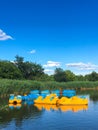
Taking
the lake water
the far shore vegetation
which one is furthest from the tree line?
the lake water

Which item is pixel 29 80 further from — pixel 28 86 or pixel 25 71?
pixel 25 71

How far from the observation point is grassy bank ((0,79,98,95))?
56581 millimetres

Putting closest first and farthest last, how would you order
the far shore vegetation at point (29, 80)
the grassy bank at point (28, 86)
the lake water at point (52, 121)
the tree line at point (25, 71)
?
the lake water at point (52, 121) → the grassy bank at point (28, 86) → the far shore vegetation at point (29, 80) → the tree line at point (25, 71)

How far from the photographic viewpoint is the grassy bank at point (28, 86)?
56581 millimetres

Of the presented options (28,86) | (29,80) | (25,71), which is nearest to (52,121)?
(28,86)

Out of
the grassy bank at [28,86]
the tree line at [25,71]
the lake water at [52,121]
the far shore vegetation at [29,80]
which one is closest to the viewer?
the lake water at [52,121]

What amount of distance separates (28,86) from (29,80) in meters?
7.13

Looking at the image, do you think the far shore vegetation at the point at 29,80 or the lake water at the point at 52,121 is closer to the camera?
the lake water at the point at 52,121

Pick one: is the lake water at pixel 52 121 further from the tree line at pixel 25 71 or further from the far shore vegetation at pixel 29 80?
the tree line at pixel 25 71

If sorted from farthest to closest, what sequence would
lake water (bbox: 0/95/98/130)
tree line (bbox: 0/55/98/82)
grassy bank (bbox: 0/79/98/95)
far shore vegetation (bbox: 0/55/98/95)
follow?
tree line (bbox: 0/55/98/82), far shore vegetation (bbox: 0/55/98/95), grassy bank (bbox: 0/79/98/95), lake water (bbox: 0/95/98/130)

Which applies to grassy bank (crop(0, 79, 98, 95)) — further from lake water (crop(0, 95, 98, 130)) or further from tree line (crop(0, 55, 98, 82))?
lake water (crop(0, 95, 98, 130))

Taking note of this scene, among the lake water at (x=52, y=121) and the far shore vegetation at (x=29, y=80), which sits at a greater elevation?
the far shore vegetation at (x=29, y=80)

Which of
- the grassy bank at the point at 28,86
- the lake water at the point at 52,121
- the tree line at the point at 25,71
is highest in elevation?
the tree line at the point at 25,71

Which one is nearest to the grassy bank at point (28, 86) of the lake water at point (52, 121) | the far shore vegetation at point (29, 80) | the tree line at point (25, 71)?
the far shore vegetation at point (29, 80)
